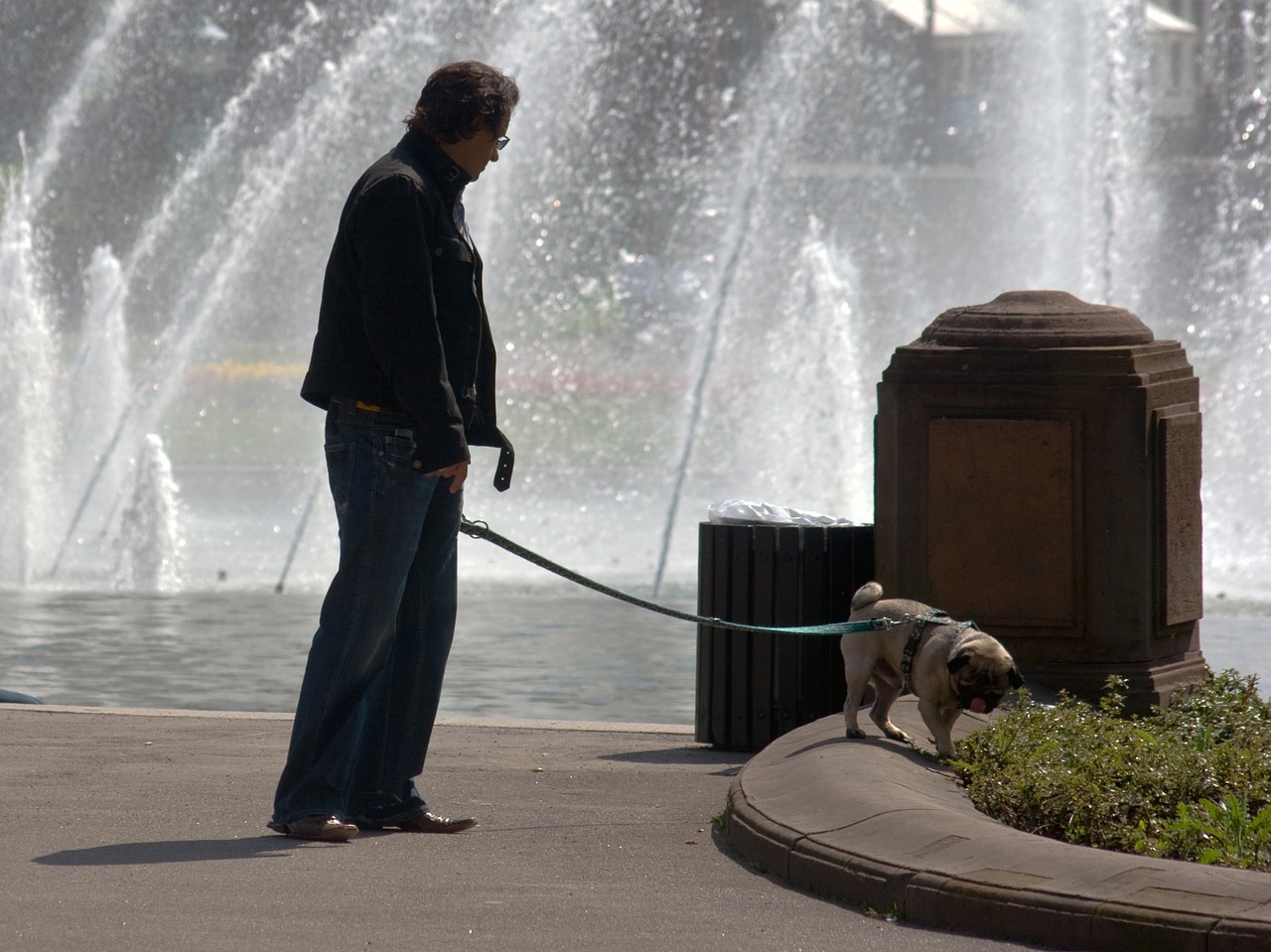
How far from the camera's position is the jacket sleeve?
167 inches

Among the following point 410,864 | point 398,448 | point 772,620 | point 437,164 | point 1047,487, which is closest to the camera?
point 410,864

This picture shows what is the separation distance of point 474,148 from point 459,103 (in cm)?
Answer: 11

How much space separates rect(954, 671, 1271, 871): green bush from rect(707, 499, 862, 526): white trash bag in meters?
1.13

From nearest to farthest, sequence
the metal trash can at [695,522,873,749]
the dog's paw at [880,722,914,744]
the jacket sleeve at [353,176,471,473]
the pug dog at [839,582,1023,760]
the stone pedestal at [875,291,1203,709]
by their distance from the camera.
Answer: the jacket sleeve at [353,176,471,473], the pug dog at [839,582,1023,760], the dog's paw at [880,722,914,744], the stone pedestal at [875,291,1203,709], the metal trash can at [695,522,873,749]

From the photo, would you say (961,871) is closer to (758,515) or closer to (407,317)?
(407,317)

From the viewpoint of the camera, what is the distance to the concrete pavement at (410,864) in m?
3.64

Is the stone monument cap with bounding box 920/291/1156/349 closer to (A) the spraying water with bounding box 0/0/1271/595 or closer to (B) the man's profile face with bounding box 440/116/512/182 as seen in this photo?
(B) the man's profile face with bounding box 440/116/512/182

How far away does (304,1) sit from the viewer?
42.3 m

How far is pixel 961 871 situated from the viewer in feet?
12.2

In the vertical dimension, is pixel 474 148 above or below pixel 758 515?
above

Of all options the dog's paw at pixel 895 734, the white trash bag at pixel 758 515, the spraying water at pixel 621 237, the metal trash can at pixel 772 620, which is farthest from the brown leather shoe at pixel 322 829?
the spraying water at pixel 621 237

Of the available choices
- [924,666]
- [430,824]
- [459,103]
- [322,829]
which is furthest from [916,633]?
[459,103]

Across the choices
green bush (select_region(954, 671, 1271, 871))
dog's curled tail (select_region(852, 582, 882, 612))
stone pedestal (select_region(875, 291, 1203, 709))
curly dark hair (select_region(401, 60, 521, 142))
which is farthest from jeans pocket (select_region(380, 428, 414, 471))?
stone pedestal (select_region(875, 291, 1203, 709))

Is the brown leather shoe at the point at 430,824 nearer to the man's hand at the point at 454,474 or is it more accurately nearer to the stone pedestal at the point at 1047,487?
the man's hand at the point at 454,474
